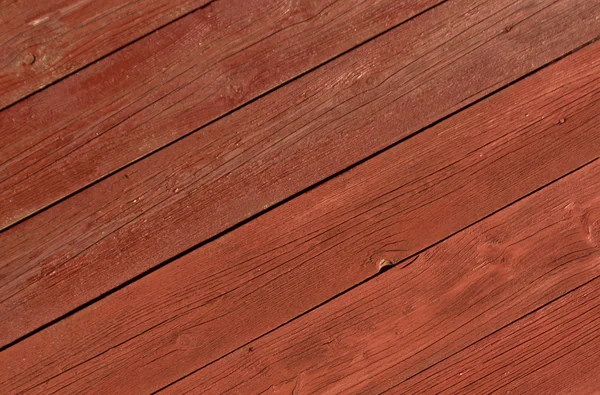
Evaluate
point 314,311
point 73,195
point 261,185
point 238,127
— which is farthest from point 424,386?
point 73,195

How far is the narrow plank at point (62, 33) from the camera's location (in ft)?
4.86

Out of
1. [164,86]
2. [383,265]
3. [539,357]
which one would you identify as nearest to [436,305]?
[383,265]

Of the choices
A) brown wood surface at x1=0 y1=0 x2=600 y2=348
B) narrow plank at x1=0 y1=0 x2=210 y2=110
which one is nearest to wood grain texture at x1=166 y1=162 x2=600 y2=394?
brown wood surface at x1=0 y1=0 x2=600 y2=348

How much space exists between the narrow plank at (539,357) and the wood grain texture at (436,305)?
0.06ft

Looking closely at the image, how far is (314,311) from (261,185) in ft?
1.12

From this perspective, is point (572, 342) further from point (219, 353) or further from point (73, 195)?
point (73, 195)

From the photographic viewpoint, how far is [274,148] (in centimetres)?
153

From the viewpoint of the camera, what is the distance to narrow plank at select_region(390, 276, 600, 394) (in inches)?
62.7

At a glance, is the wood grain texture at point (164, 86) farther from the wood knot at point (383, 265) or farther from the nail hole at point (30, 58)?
the wood knot at point (383, 265)

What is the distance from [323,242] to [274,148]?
0.26 meters

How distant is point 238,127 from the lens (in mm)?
1522

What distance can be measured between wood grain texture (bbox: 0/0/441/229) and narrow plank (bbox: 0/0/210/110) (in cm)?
3

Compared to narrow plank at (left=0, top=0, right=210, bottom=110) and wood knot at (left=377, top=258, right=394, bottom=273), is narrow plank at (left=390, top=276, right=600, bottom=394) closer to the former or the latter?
wood knot at (left=377, top=258, right=394, bottom=273)

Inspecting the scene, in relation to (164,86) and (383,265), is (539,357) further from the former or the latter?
(164,86)
